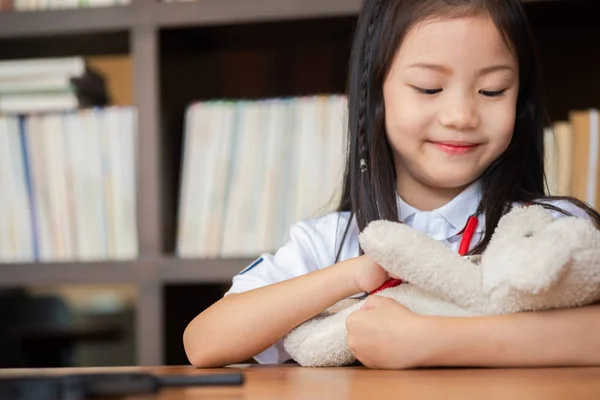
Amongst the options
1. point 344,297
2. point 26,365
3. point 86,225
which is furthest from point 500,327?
point 26,365

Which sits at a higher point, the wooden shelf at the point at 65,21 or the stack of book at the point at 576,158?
the wooden shelf at the point at 65,21

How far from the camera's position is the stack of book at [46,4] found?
161 cm

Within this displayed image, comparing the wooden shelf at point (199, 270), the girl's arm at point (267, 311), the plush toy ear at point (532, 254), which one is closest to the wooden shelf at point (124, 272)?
the wooden shelf at point (199, 270)

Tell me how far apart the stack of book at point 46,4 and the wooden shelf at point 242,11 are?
127mm

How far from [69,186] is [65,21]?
1.06ft

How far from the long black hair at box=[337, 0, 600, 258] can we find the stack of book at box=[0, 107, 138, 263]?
1.84 ft

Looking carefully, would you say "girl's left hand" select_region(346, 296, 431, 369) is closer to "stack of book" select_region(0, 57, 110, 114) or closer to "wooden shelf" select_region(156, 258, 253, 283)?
"wooden shelf" select_region(156, 258, 253, 283)

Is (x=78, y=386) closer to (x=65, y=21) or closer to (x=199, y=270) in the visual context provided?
(x=199, y=270)

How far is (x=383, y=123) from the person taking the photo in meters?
1.17

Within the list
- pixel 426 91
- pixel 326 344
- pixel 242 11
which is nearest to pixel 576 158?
pixel 426 91

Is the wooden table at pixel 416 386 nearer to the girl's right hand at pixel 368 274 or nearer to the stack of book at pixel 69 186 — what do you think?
the girl's right hand at pixel 368 274

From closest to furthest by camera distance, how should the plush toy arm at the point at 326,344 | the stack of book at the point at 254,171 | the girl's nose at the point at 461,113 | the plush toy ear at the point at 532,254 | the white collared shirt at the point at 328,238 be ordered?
the plush toy ear at the point at 532,254 < the plush toy arm at the point at 326,344 < the girl's nose at the point at 461,113 < the white collared shirt at the point at 328,238 < the stack of book at the point at 254,171

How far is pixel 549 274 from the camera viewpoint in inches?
28.4

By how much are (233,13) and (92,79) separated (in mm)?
400
